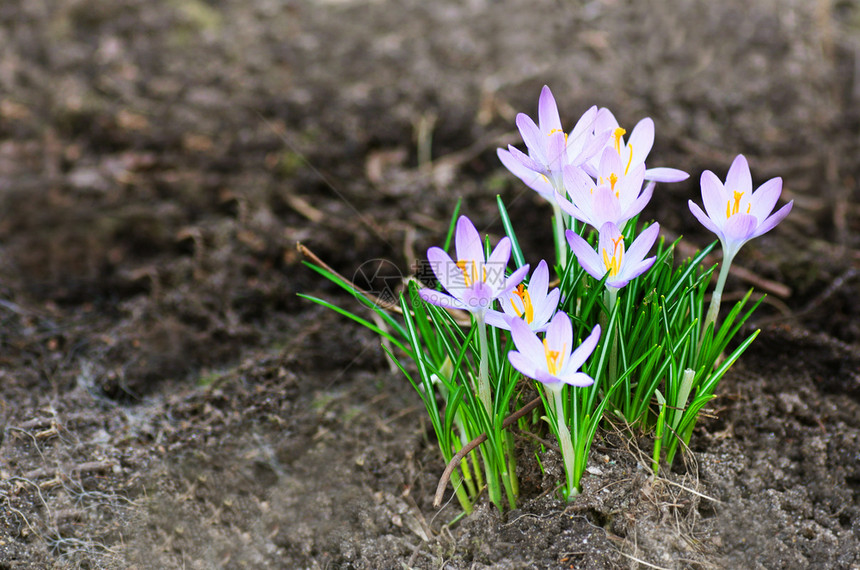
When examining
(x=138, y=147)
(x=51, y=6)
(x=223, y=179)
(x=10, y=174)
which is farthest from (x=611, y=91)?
(x=51, y=6)

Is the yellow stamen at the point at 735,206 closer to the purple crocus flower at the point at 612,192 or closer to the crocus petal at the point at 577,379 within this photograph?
the purple crocus flower at the point at 612,192

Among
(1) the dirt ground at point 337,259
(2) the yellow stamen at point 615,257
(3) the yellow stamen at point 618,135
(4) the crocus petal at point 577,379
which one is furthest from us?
(1) the dirt ground at point 337,259

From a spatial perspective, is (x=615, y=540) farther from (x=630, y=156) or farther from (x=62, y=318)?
(x=62, y=318)

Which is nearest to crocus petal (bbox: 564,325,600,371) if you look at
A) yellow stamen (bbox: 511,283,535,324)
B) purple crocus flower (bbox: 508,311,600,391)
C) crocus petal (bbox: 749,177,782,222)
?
purple crocus flower (bbox: 508,311,600,391)

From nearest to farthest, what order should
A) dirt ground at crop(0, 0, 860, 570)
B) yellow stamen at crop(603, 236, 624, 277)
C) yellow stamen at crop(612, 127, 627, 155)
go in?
1. yellow stamen at crop(603, 236, 624, 277)
2. yellow stamen at crop(612, 127, 627, 155)
3. dirt ground at crop(0, 0, 860, 570)

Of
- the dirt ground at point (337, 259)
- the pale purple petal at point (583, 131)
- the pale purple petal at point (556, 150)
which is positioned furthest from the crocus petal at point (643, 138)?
the dirt ground at point (337, 259)

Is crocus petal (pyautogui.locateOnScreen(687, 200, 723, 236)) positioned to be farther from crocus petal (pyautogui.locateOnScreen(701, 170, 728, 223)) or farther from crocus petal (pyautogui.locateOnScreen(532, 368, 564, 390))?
crocus petal (pyautogui.locateOnScreen(532, 368, 564, 390))
